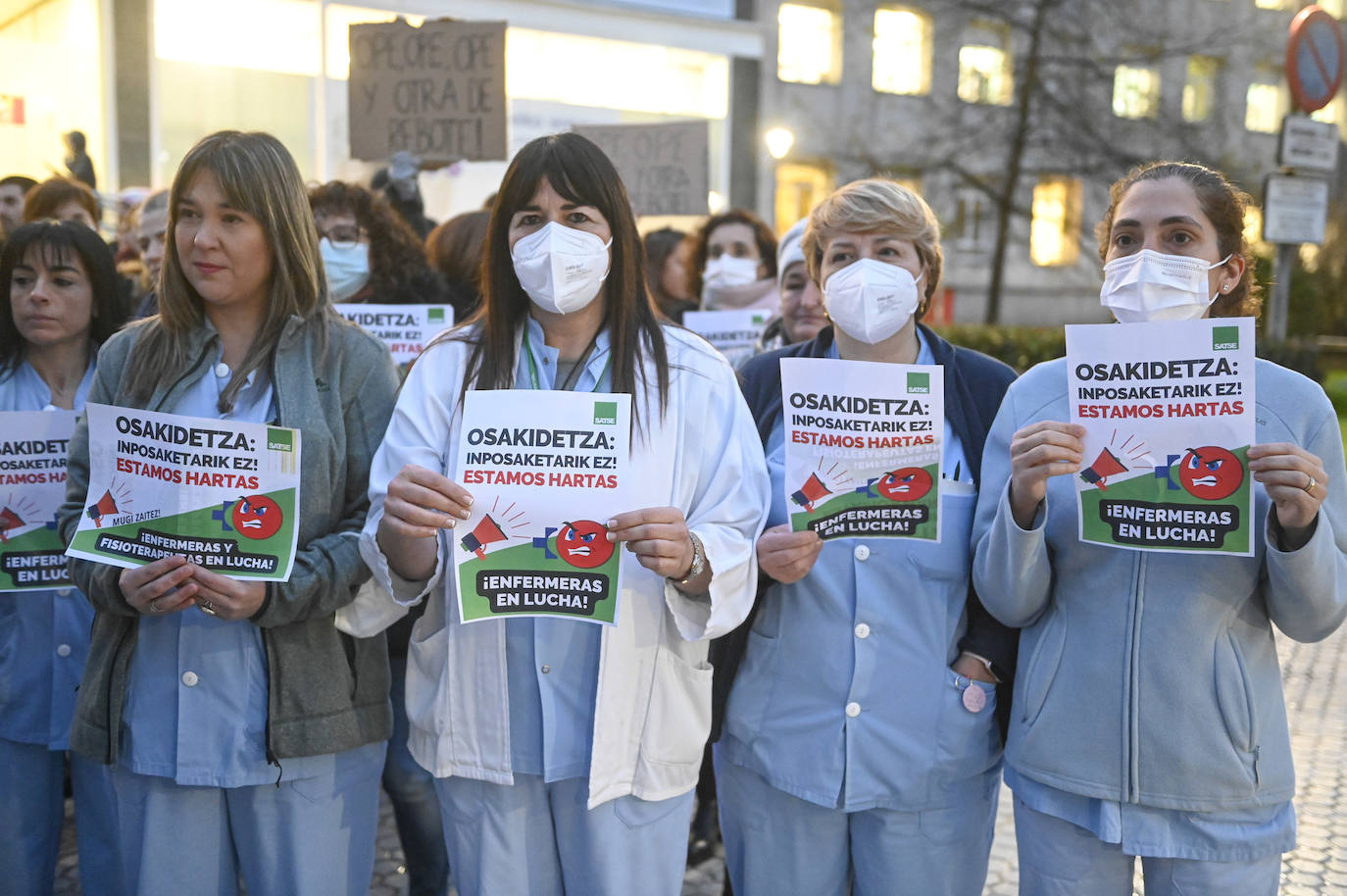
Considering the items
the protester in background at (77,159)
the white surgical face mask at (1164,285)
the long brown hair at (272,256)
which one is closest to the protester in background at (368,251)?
the long brown hair at (272,256)

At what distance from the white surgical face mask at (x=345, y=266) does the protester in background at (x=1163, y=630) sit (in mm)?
2843

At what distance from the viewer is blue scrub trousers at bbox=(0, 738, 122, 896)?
3.16 metres

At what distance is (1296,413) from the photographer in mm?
2389

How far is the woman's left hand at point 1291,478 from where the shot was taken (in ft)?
7.17

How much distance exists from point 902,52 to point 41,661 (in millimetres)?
24561

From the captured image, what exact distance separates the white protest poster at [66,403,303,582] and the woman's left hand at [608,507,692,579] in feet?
2.40

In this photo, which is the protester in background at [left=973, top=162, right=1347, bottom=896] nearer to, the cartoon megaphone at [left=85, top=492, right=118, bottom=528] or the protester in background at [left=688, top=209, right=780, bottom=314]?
the cartoon megaphone at [left=85, top=492, right=118, bottom=528]

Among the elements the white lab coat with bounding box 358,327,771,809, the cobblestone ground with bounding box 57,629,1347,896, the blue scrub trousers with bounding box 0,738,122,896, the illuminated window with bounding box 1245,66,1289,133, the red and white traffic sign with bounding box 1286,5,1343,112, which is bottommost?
the cobblestone ground with bounding box 57,629,1347,896

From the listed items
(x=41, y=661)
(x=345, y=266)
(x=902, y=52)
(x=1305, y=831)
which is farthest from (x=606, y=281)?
(x=902, y=52)

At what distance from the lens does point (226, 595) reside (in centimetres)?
251

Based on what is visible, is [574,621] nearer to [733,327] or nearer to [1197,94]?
[733,327]

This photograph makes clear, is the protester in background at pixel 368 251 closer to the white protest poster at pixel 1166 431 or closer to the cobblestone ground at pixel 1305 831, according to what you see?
the cobblestone ground at pixel 1305 831

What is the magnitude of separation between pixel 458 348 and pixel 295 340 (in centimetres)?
44

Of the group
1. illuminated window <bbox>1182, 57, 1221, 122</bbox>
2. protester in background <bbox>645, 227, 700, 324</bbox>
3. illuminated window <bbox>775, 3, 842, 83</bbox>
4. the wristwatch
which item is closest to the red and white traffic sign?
protester in background <bbox>645, 227, 700, 324</bbox>
